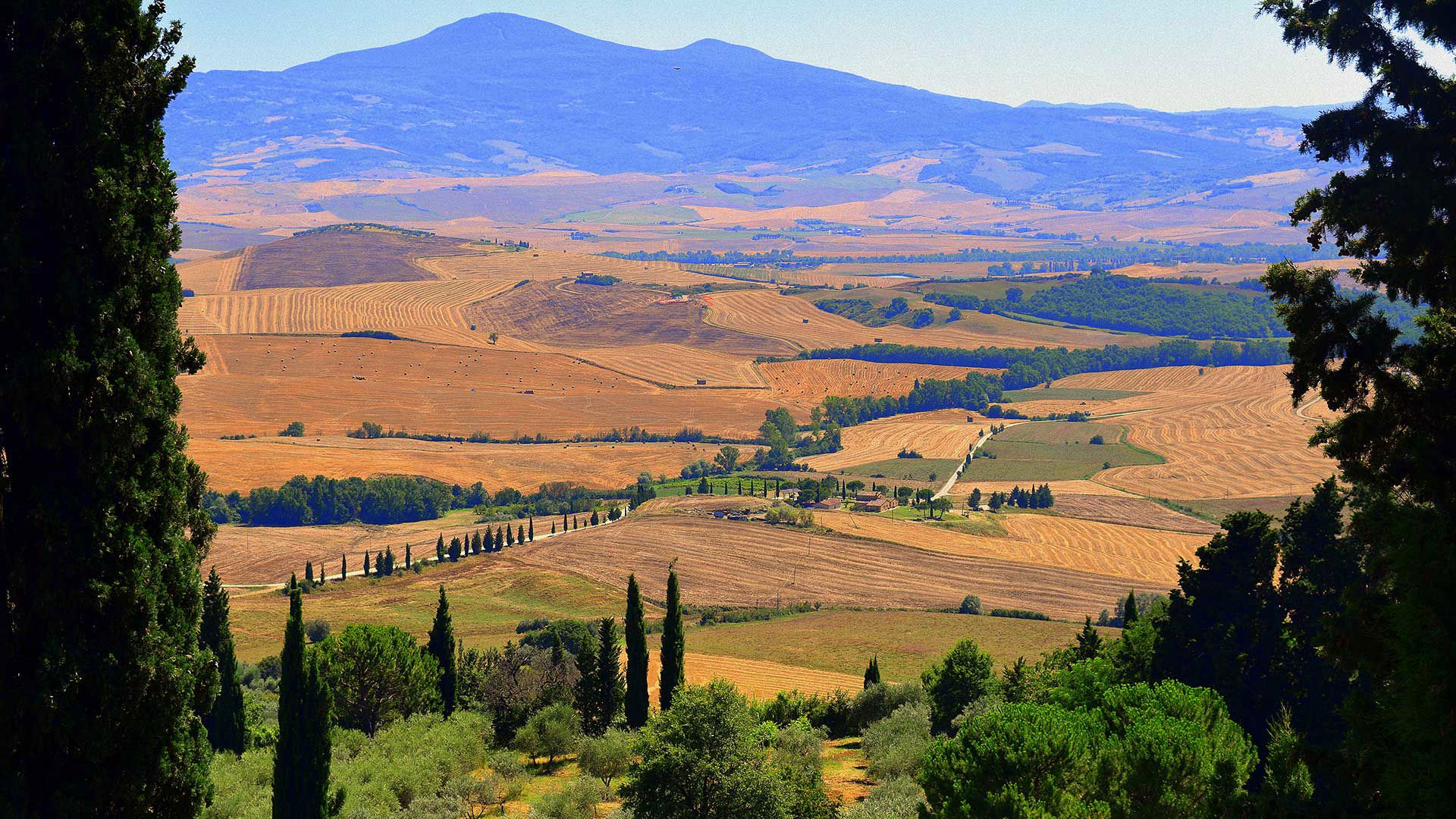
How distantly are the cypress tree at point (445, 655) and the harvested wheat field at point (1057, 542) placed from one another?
285 feet

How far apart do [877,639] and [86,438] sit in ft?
312

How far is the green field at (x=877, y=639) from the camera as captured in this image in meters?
97.4

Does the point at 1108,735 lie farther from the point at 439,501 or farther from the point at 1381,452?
the point at 439,501

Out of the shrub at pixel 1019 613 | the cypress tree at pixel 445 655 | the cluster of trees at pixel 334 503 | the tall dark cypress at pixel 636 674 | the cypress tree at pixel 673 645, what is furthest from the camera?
the cluster of trees at pixel 334 503

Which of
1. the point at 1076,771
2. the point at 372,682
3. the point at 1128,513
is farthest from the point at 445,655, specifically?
the point at 1128,513

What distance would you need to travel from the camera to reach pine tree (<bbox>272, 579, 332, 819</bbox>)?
38.2m

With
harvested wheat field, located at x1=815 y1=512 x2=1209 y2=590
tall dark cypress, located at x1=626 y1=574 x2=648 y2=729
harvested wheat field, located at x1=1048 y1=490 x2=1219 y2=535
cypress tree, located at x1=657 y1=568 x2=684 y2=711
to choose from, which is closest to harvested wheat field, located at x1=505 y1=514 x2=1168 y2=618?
harvested wheat field, located at x1=815 y1=512 x2=1209 y2=590

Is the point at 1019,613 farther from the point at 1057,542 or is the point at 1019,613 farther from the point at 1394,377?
the point at 1394,377

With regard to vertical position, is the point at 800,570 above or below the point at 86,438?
below

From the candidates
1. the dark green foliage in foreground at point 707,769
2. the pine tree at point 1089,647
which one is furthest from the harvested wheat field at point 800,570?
the dark green foliage in foreground at point 707,769

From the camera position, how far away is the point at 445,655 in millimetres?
68375

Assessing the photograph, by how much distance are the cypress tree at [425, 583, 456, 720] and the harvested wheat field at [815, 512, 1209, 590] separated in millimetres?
87017

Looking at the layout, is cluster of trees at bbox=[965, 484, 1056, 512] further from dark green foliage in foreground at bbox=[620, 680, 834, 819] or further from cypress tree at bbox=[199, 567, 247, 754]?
dark green foliage in foreground at bbox=[620, 680, 834, 819]

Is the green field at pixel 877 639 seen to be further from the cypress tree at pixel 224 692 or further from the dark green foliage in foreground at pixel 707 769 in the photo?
the dark green foliage in foreground at pixel 707 769
